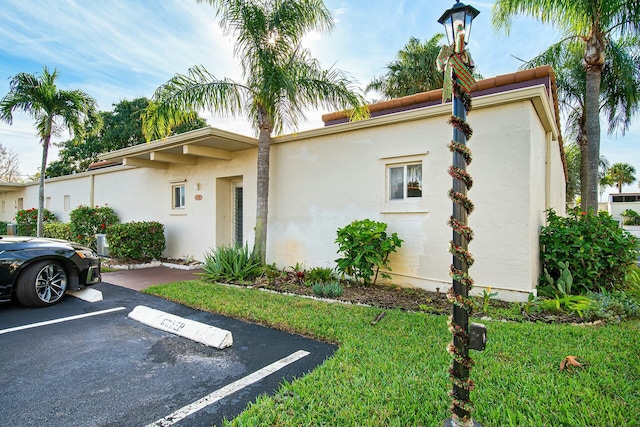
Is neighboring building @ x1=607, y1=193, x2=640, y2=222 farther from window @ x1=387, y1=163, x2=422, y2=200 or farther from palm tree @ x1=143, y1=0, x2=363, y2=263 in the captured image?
palm tree @ x1=143, y1=0, x2=363, y2=263

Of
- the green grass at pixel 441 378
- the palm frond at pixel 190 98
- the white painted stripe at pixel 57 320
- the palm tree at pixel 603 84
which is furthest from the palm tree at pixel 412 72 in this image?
the white painted stripe at pixel 57 320

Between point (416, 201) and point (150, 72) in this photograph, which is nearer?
point (416, 201)

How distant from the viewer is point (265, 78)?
6.68 meters

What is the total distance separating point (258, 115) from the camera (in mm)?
7484

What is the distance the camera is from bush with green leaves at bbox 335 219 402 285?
580 cm

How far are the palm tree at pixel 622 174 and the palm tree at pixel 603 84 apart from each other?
44056 millimetres

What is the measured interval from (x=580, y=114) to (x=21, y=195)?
2860 cm

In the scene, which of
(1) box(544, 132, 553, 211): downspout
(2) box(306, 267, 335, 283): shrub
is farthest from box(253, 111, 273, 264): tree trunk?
(1) box(544, 132, 553, 211): downspout

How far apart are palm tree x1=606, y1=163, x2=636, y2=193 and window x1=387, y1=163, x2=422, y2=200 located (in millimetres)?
55663

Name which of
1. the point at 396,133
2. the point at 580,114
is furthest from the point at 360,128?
the point at 580,114

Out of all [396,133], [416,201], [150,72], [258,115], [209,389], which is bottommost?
[209,389]

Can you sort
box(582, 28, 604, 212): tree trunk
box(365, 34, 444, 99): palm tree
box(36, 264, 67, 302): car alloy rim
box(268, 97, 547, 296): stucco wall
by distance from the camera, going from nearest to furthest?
1. box(36, 264, 67, 302): car alloy rim
2. box(268, 97, 547, 296): stucco wall
3. box(582, 28, 604, 212): tree trunk
4. box(365, 34, 444, 99): palm tree

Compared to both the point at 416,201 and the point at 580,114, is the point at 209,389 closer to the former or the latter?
the point at 416,201

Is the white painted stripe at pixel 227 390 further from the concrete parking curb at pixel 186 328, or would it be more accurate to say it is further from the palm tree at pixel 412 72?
the palm tree at pixel 412 72
